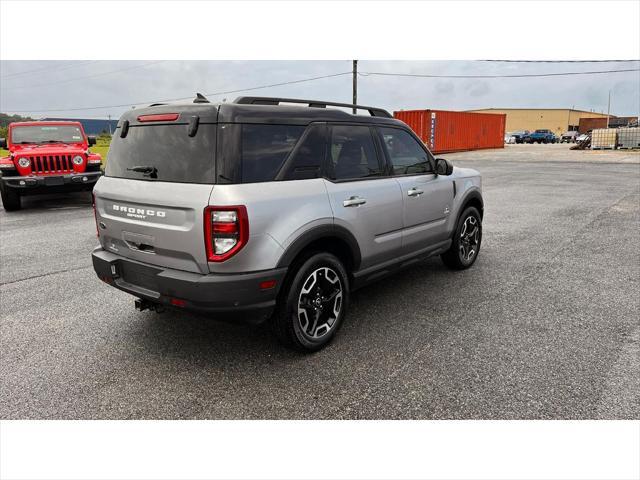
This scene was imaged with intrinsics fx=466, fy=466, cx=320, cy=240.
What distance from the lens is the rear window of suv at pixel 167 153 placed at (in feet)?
10.1

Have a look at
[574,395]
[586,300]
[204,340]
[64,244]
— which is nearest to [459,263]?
[586,300]

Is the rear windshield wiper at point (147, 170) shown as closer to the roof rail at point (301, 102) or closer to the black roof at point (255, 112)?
the black roof at point (255, 112)

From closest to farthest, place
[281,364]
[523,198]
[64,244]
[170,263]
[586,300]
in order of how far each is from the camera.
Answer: [170,263]
[281,364]
[586,300]
[64,244]
[523,198]

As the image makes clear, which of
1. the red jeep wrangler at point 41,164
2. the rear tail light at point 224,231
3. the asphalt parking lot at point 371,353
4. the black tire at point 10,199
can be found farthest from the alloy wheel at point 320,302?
the black tire at point 10,199

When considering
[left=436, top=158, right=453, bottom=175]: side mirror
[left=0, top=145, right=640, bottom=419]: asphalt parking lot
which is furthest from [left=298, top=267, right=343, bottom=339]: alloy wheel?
[left=436, top=158, right=453, bottom=175]: side mirror

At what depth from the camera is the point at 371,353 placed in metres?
3.60

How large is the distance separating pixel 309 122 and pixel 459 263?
9.59 ft

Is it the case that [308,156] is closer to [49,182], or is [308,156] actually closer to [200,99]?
[200,99]

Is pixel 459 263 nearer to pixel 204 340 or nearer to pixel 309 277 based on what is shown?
pixel 309 277

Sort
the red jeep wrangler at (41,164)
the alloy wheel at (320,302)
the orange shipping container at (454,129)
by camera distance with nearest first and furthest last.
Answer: the alloy wheel at (320,302), the red jeep wrangler at (41,164), the orange shipping container at (454,129)

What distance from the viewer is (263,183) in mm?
3154

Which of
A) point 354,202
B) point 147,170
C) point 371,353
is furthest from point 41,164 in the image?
point 371,353

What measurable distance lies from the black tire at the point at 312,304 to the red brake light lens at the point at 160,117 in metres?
1.36

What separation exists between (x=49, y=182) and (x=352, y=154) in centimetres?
898
